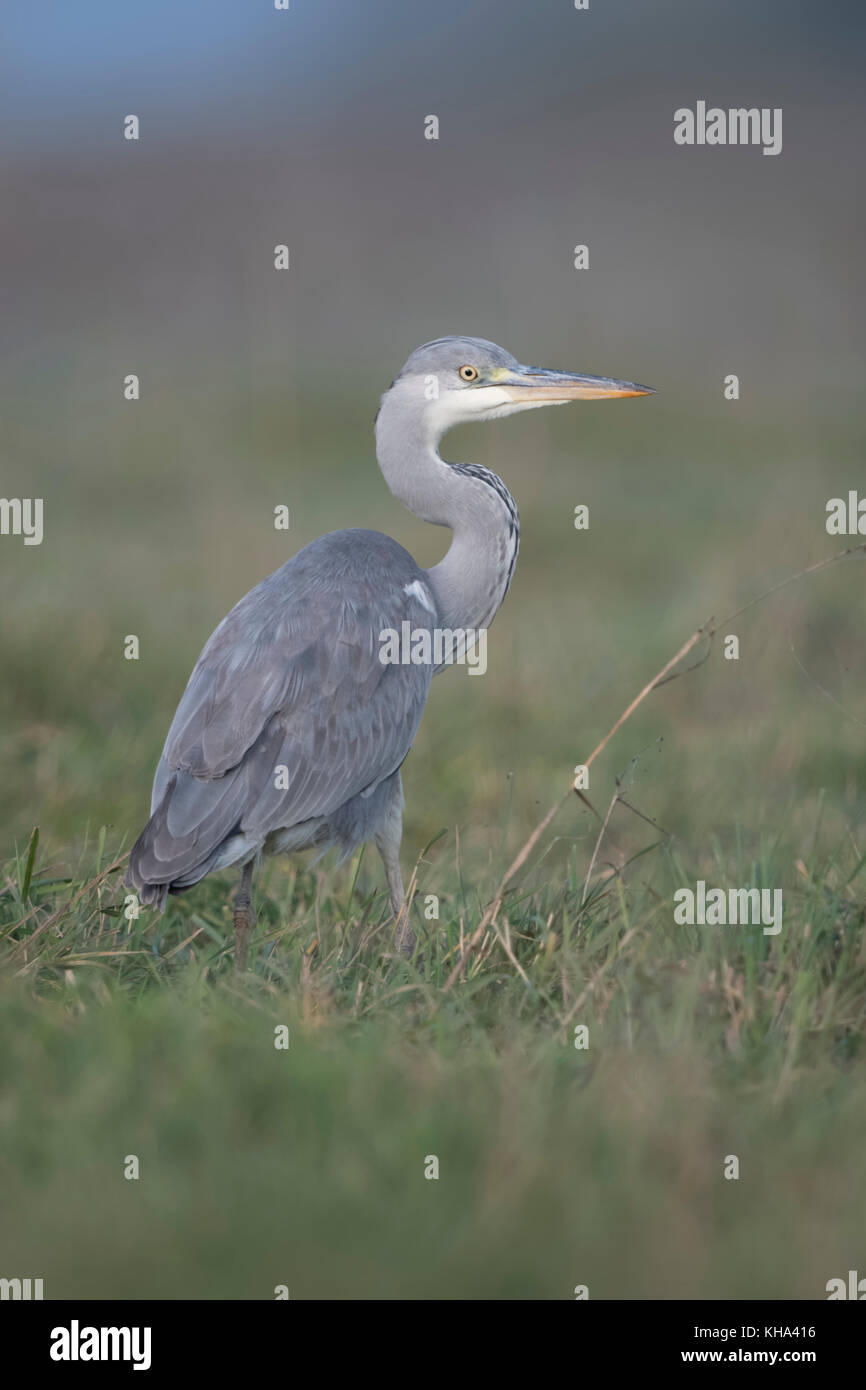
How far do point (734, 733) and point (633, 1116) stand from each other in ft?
15.8

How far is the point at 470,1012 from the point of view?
412 cm

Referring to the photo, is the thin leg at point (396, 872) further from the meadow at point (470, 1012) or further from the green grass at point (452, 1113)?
the green grass at point (452, 1113)

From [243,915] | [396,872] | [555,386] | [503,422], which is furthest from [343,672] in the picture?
[503,422]

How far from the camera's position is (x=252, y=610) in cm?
530

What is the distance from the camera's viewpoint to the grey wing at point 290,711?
4.81 meters

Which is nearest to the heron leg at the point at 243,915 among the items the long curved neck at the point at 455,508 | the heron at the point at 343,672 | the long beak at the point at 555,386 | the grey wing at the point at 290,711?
the heron at the point at 343,672

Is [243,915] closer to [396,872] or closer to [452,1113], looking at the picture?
[396,872]

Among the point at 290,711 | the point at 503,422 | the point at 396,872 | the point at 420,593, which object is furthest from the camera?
the point at 503,422

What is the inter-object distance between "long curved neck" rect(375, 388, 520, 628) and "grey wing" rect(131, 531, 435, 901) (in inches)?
11.4

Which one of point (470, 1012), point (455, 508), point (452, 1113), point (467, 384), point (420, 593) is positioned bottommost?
point (452, 1113)

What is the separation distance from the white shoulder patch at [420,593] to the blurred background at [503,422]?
940 millimetres

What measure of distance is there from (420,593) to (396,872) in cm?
100

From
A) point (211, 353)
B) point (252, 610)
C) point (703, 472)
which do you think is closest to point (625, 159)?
point (211, 353)

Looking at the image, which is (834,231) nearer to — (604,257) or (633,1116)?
(604,257)
